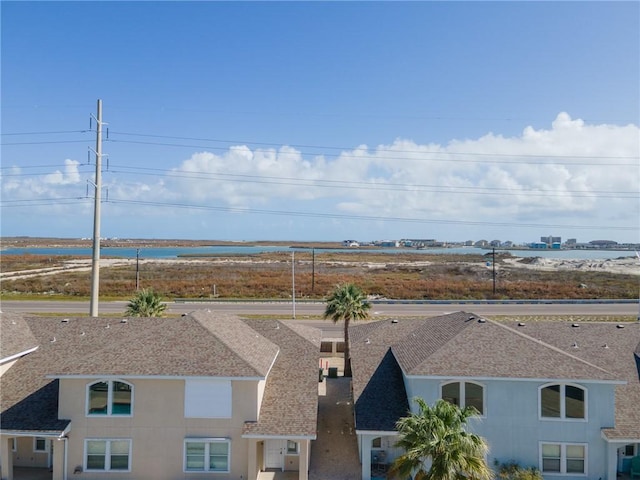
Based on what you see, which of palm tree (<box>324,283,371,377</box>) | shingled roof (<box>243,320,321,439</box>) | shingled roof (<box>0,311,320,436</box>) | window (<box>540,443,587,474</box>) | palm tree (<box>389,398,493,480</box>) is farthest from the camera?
palm tree (<box>324,283,371,377</box>)

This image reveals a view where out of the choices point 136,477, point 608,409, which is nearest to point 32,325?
point 136,477

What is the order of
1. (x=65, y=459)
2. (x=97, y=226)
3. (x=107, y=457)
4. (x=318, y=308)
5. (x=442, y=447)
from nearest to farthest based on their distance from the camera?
(x=442, y=447) < (x=65, y=459) < (x=107, y=457) < (x=97, y=226) < (x=318, y=308)

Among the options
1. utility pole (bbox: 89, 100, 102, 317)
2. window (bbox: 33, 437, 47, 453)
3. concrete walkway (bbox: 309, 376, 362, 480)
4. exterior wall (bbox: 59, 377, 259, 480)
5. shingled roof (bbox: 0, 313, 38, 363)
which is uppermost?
utility pole (bbox: 89, 100, 102, 317)

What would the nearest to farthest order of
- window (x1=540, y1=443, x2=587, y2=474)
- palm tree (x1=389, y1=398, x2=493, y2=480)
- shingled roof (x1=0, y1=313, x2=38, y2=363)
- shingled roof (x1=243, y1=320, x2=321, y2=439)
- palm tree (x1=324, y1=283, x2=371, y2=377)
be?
1. palm tree (x1=389, y1=398, x2=493, y2=480)
2. shingled roof (x1=243, y1=320, x2=321, y2=439)
3. window (x1=540, y1=443, x2=587, y2=474)
4. shingled roof (x1=0, y1=313, x2=38, y2=363)
5. palm tree (x1=324, y1=283, x2=371, y2=377)

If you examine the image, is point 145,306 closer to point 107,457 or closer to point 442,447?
point 107,457

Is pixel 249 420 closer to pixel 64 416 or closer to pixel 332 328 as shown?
pixel 64 416

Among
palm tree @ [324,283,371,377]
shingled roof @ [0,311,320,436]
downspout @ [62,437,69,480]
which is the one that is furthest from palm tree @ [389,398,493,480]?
palm tree @ [324,283,371,377]

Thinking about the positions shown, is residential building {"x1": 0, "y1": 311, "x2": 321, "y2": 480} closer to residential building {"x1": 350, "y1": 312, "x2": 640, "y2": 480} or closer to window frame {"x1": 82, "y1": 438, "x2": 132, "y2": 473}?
window frame {"x1": 82, "y1": 438, "x2": 132, "y2": 473}

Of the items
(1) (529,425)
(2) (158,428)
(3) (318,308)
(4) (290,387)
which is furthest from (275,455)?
(3) (318,308)
